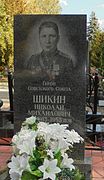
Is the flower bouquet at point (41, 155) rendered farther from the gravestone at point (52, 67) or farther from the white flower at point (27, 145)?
the gravestone at point (52, 67)

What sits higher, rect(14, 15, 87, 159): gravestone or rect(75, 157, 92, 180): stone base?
rect(14, 15, 87, 159): gravestone

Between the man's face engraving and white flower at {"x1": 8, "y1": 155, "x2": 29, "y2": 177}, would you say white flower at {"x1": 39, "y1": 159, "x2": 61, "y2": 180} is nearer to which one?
white flower at {"x1": 8, "y1": 155, "x2": 29, "y2": 177}

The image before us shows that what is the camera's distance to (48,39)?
→ 4156 mm

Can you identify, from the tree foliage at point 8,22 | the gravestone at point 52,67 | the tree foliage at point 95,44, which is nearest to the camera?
the gravestone at point 52,67

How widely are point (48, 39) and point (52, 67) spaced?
0.28 m

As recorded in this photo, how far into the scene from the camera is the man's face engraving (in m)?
4.13

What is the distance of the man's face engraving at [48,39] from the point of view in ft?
13.5

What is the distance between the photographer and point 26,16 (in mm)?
4148

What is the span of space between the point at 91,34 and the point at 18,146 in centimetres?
5248

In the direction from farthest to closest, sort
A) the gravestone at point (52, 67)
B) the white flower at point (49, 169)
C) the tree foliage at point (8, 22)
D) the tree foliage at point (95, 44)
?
the tree foliage at point (95, 44), the tree foliage at point (8, 22), the gravestone at point (52, 67), the white flower at point (49, 169)

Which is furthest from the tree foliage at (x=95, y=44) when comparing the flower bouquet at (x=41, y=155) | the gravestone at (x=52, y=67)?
the flower bouquet at (x=41, y=155)

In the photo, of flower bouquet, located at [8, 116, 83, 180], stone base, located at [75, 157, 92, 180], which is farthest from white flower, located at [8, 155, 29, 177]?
stone base, located at [75, 157, 92, 180]

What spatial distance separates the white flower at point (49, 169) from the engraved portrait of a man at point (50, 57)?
2.16m

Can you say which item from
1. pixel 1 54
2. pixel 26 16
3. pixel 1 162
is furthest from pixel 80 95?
pixel 1 54
